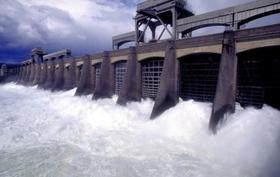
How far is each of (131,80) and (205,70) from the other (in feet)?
19.1

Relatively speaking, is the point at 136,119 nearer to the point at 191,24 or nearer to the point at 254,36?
the point at 254,36

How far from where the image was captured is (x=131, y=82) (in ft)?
51.6

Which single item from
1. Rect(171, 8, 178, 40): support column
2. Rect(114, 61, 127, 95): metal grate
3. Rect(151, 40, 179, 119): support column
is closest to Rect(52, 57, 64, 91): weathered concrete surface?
A: Rect(114, 61, 127, 95): metal grate

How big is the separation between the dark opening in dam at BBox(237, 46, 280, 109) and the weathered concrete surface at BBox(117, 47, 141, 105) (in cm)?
740

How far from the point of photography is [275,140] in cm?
786

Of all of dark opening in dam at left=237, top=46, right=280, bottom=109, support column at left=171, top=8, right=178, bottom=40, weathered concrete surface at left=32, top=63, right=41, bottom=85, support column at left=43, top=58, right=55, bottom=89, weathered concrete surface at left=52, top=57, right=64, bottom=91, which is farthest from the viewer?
weathered concrete surface at left=32, top=63, right=41, bottom=85

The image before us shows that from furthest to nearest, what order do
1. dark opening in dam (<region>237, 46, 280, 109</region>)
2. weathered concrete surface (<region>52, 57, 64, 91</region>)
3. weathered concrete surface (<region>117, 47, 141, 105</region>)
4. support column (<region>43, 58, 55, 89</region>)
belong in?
support column (<region>43, 58, 55, 89</region>), weathered concrete surface (<region>52, 57, 64, 91</region>), weathered concrete surface (<region>117, 47, 141, 105</region>), dark opening in dam (<region>237, 46, 280, 109</region>)

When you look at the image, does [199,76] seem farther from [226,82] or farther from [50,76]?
[50,76]

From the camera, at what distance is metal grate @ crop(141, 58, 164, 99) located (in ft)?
49.2

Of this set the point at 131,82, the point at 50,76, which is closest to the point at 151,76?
the point at 131,82

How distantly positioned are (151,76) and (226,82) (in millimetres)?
6421

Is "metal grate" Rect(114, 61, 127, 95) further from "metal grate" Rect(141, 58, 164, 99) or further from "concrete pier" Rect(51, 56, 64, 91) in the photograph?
"concrete pier" Rect(51, 56, 64, 91)

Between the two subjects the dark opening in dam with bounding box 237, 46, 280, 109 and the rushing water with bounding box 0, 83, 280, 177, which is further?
the dark opening in dam with bounding box 237, 46, 280, 109

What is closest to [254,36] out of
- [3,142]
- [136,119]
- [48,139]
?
[136,119]
